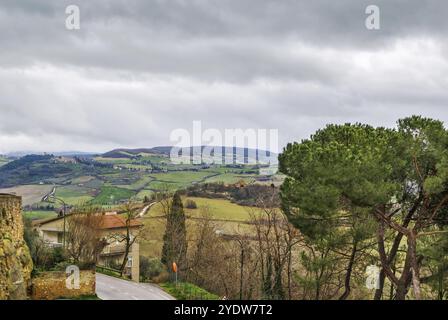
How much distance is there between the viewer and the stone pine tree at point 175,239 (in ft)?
160

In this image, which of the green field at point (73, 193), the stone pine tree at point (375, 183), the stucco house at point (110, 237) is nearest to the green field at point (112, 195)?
the green field at point (73, 193)

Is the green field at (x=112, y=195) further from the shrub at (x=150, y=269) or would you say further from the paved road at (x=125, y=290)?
the paved road at (x=125, y=290)

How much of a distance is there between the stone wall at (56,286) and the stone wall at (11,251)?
1.48m

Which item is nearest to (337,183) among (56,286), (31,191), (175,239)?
(56,286)

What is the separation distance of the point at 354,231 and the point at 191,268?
2289cm

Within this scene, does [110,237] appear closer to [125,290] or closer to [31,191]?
[125,290]

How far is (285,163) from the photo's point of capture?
26.8 metres

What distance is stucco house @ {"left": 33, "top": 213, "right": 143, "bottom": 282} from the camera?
159 ft

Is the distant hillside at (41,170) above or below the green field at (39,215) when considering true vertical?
above

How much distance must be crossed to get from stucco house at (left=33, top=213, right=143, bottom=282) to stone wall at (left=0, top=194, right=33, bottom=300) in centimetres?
2295

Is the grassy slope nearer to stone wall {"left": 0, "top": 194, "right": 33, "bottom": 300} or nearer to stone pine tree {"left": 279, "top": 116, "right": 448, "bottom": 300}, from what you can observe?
stone wall {"left": 0, "top": 194, "right": 33, "bottom": 300}

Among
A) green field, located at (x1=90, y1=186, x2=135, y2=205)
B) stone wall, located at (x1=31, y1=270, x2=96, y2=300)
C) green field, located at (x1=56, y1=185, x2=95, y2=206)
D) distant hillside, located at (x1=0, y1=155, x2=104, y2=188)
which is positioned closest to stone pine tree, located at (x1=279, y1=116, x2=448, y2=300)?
stone wall, located at (x1=31, y1=270, x2=96, y2=300)

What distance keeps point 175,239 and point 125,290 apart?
14.8 metres
